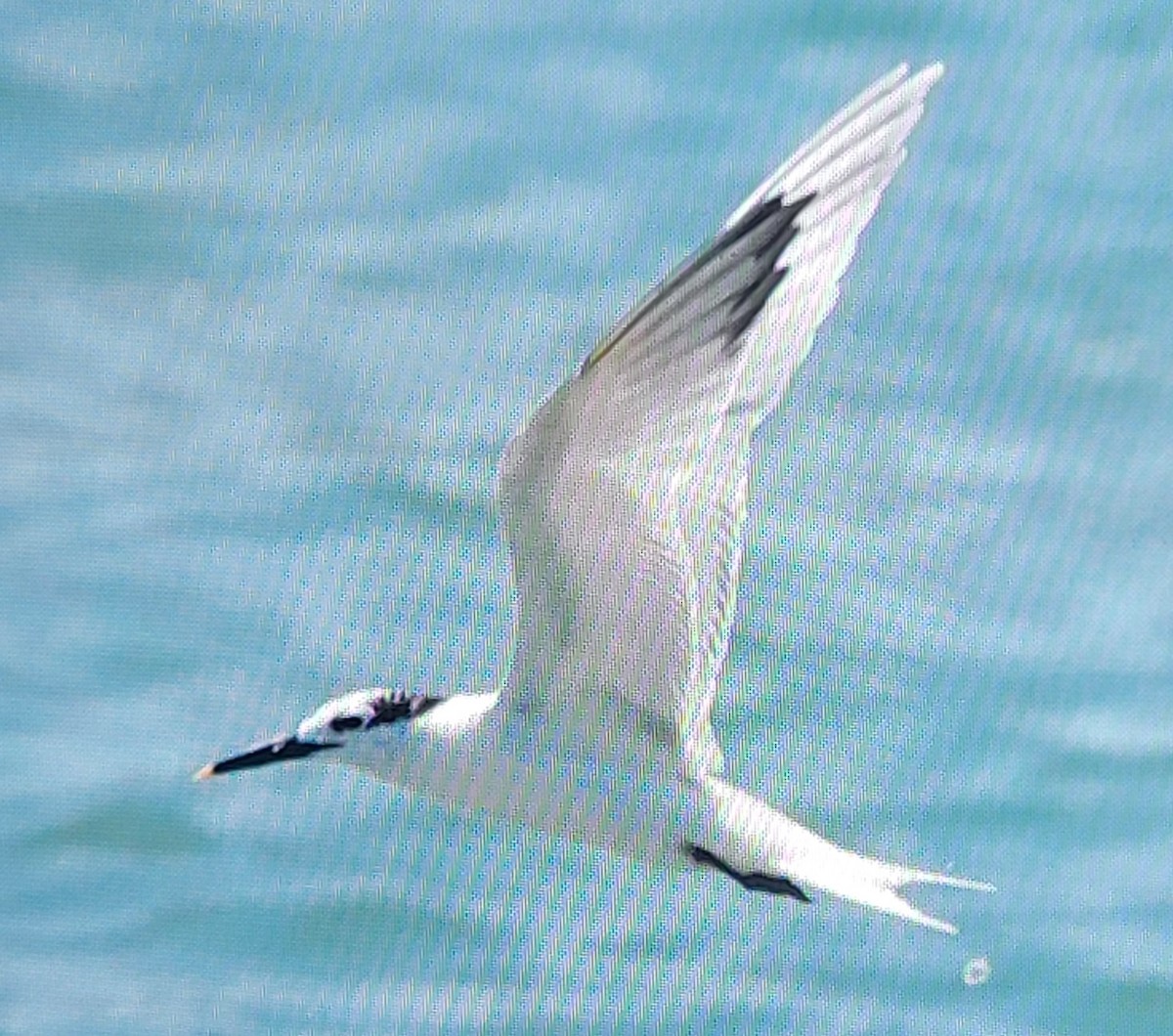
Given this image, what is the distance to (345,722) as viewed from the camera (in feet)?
17.9

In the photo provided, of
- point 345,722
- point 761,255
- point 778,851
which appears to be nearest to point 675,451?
point 761,255

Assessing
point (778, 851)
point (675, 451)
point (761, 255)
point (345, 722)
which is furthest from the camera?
point (345, 722)

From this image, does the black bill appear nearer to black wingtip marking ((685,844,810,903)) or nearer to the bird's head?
the bird's head

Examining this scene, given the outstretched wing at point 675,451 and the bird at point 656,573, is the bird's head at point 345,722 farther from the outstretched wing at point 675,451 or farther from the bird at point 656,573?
the outstretched wing at point 675,451

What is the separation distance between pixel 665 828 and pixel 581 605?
1.51ft

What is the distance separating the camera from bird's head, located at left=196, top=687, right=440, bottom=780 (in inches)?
213

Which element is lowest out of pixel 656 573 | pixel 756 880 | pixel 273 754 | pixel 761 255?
pixel 756 880

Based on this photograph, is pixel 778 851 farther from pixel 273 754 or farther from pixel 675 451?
pixel 273 754

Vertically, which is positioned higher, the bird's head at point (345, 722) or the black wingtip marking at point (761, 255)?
the black wingtip marking at point (761, 255)

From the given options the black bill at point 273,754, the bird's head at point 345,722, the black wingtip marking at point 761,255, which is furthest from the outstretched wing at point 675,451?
the black bill at point 273,754

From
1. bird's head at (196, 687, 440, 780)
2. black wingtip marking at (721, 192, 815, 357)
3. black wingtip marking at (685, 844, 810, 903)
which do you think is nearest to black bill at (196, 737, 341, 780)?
bird's head at (196, 687, 440, 780)

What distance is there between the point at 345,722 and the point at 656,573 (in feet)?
2.41

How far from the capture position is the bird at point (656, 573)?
4.54 m

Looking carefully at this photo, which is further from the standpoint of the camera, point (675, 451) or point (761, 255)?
point (675, 451)
